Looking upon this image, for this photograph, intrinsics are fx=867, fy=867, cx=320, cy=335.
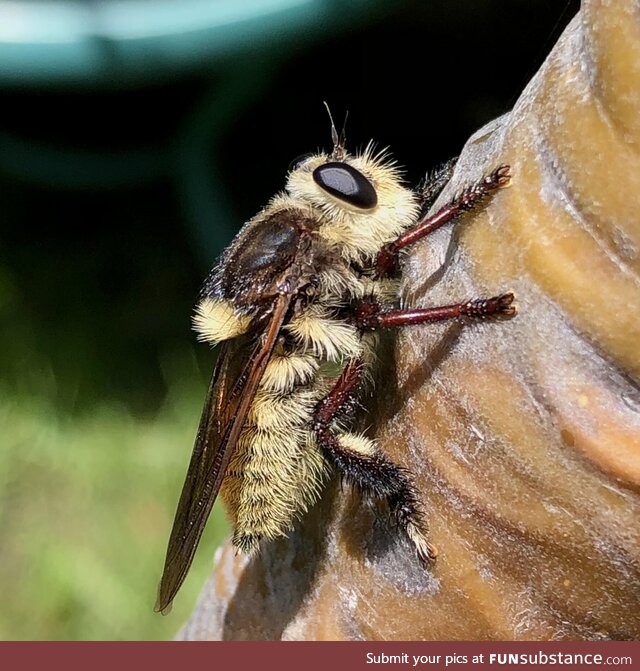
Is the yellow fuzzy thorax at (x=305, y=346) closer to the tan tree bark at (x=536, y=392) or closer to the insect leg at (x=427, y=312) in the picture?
the insect leg at (x=427, y=312)

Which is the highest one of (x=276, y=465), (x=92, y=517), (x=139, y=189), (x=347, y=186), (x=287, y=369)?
(x=347, y=186)

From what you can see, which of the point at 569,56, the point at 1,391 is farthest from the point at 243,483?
the point at 1,391

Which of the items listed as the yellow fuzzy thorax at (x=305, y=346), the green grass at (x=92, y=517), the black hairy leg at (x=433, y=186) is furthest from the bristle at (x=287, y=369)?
the green grass at (x=92, y=517)

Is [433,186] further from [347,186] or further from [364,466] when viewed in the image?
[364,466]

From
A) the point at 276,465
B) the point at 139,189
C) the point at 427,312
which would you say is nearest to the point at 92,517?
the point at 139,189

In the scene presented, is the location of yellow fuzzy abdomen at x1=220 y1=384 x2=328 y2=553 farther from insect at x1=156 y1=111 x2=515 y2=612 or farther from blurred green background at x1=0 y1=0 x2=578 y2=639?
blurred green background at x1=0 y1=0 x2=578 y2=639

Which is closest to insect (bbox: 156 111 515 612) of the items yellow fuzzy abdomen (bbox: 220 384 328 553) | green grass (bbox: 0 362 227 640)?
yellow fuzzy abdomen (bbox: 220 384 328 553)
